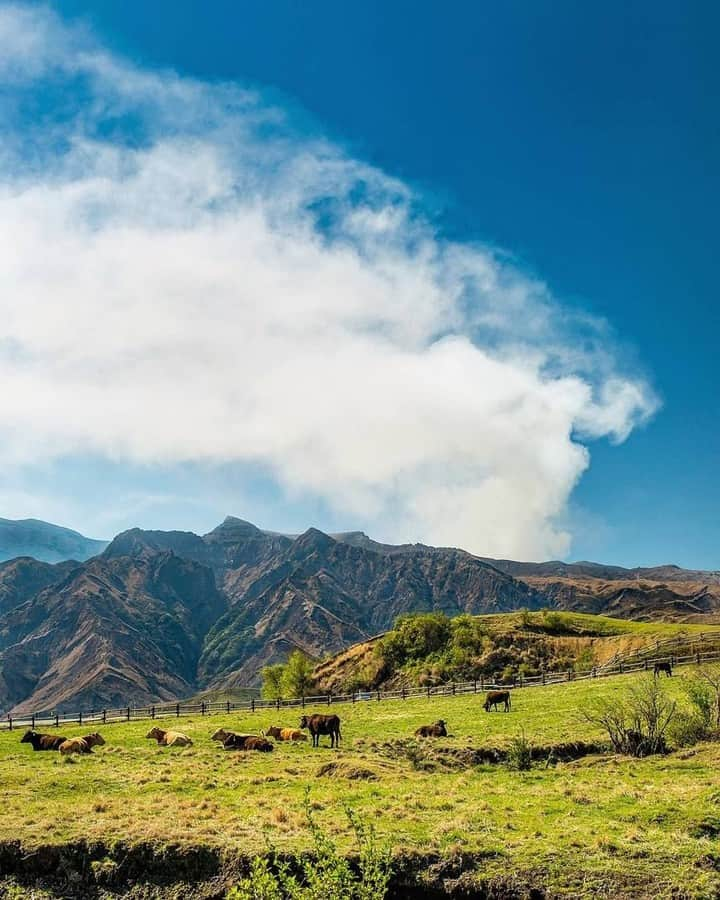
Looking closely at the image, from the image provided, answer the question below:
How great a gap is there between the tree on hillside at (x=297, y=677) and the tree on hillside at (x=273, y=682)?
131cm

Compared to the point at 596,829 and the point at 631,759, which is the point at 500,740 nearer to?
the point at 631,759

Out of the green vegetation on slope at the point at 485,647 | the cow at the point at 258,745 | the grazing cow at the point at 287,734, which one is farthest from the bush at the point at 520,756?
the green vegetation on slope at the point at 485,647

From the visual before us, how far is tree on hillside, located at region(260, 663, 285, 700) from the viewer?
105 metres

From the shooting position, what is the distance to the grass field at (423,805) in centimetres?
1788

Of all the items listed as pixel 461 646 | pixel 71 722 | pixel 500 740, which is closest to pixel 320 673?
pixel 461 646

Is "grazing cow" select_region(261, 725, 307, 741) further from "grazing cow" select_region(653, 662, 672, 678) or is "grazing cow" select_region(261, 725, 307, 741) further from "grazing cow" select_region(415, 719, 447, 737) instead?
"grazing cow" select_region(653, 662, 672, 678)

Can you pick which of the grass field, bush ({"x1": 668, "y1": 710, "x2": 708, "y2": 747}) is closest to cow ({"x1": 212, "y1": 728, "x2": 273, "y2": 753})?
the grass field

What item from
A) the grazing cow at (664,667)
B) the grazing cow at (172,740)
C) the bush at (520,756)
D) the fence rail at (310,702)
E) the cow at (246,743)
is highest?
the grazing cow at (664,667)

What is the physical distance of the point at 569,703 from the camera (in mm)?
45688

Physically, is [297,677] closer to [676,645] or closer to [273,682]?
[273,682]

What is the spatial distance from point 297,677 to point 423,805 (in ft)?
272

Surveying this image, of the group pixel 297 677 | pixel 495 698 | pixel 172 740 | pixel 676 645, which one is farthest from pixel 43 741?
pixel 297 677

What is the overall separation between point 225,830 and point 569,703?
3122 cm

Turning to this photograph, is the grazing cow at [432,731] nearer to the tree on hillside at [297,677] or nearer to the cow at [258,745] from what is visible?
the cow at [258,745]
